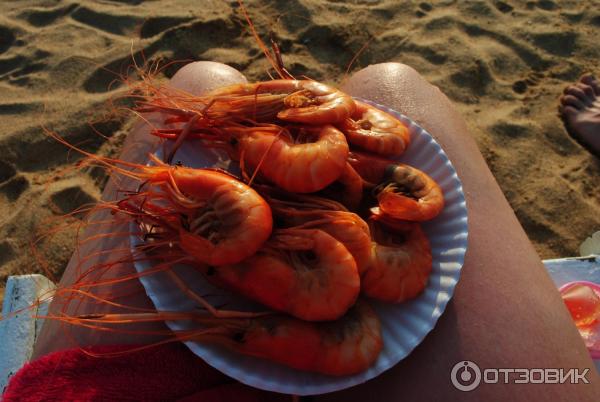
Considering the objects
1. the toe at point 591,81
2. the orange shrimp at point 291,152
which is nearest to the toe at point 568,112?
the toe at point 591,81

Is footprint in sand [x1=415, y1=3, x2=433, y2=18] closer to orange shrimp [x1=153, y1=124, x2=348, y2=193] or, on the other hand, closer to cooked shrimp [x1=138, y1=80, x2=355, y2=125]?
cooked shrimp [x1=138, y1=80, x2=355, y2=125]

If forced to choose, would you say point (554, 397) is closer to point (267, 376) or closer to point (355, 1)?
point (267, 376)

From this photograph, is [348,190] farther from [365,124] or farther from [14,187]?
[14,187]

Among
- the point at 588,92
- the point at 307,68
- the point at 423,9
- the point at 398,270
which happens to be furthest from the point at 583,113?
the point at 398,270

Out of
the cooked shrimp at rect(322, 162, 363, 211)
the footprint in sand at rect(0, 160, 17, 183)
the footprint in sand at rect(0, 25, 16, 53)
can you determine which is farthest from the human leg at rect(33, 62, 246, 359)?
the footprint in sand at rect(0, 25, 16, 53)

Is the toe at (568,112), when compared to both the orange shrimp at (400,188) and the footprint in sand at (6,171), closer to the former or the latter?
the orange shrimp at (400,188)

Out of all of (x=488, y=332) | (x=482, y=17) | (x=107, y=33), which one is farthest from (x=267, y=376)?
(x=482, y=17)
